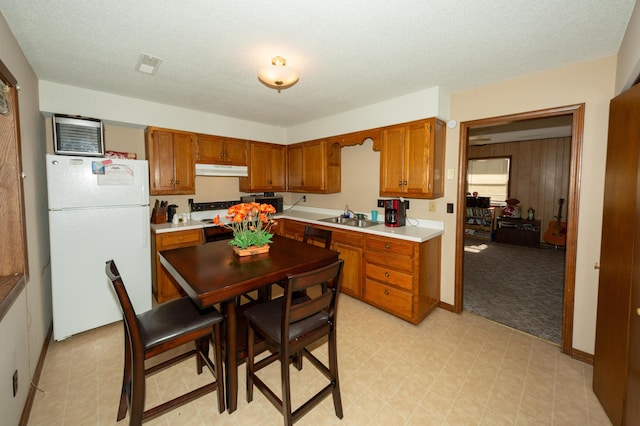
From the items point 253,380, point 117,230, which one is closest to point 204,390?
point 253,380

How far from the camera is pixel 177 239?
3.31m

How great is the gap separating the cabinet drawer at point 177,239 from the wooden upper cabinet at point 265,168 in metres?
1.21

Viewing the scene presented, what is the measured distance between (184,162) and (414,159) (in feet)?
9.67

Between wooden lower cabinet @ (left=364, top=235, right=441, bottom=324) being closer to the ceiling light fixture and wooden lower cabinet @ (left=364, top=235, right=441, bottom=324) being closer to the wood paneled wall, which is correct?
the ceiling light fixture

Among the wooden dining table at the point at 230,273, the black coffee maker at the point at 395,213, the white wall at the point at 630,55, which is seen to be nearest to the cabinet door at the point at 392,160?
the black coffee maker at the point at 395,213

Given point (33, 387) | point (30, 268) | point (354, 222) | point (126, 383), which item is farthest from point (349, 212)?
point (33, 387)

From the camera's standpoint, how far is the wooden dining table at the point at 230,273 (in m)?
1.49

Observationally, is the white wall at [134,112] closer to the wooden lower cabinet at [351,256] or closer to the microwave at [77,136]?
the microwave at [77,136]

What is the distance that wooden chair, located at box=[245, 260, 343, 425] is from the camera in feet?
4.76

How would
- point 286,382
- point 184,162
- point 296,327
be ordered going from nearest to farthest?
1. point 286,382
2. point 296,327
3. point 184,162

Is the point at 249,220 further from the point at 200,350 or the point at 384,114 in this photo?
the point at 384,114

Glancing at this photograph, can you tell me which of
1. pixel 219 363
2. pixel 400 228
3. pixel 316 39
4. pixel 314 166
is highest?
pixel 316 39

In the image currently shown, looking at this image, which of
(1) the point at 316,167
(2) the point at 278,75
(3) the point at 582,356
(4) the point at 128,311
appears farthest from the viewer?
(1) the point at 316,167

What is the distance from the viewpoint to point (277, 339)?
1566 millimetres
